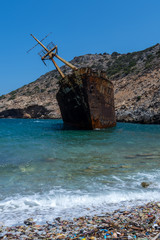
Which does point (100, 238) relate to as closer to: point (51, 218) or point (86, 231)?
point (86, 231)

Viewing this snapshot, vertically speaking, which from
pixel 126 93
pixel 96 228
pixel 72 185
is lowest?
pixel 72 185

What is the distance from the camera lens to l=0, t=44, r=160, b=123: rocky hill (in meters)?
25.9

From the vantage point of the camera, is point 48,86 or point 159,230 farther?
point 48,86

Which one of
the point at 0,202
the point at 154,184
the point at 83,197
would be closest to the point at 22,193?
the point at 0,202

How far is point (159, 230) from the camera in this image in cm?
212

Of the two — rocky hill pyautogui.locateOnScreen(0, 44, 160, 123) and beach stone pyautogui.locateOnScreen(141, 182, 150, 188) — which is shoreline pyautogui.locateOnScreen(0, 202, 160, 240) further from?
rocky hill pyautogui.locateOnScreen(0, 44, 160, 123)

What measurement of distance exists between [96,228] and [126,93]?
115 feet

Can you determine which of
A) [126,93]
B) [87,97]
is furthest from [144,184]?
[126,93]

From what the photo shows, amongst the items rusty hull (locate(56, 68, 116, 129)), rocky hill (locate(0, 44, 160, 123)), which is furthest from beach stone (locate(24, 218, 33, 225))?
rocky hill (locate(0, 44, 160, 123))

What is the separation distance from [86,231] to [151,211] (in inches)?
40.3

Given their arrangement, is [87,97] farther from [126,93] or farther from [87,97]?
[126,93]

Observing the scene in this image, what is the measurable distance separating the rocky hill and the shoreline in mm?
22328

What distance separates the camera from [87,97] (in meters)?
13.5

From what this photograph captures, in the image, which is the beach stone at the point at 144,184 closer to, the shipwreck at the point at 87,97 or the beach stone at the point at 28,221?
the beach stone at the point at 28,221
